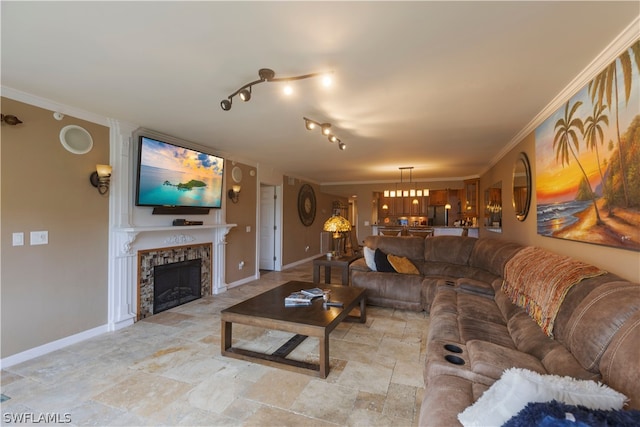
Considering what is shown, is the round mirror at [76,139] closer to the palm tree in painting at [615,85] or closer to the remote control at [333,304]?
the remote control at [333,304]

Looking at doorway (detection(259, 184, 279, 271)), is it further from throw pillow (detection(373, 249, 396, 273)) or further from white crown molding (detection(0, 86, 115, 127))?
white crown molding (detection(0, 86, 115, 127))

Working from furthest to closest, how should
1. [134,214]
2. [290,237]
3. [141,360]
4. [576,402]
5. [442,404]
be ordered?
[290,237] → [134,214] → [141,360] → [442,404] → [576,402]

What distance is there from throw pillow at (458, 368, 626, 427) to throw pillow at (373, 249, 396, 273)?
314cm

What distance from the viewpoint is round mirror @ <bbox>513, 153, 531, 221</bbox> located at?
3.31 m

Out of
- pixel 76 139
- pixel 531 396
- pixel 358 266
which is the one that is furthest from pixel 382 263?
pixel 76 139

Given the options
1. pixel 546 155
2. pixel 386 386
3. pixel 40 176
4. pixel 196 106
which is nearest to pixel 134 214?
pixel 40 176

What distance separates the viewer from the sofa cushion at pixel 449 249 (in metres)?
4.28

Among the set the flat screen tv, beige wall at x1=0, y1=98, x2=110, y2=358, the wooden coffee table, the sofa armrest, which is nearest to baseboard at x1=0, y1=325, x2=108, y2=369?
beige wall at x1=0, y1=98, x2=110, y2=358

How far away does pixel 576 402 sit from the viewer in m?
0.99

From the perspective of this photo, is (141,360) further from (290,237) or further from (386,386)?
(290,237)

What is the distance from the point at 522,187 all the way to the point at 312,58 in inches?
120

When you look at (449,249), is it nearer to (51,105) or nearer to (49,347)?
(49,347)

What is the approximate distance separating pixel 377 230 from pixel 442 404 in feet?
23.6

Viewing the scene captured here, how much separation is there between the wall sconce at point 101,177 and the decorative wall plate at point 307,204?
4.82 metres
